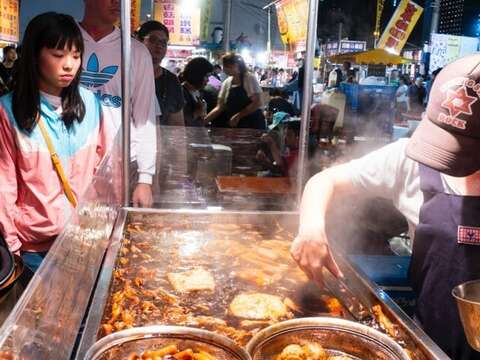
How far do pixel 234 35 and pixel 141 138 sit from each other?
95.9 ft

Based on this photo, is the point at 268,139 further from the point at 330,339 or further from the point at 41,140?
the point at 330,339

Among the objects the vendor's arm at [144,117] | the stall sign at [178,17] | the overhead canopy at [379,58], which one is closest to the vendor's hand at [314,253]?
the vendor's arm at [144,117]

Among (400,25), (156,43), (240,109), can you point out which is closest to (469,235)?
(156,43)

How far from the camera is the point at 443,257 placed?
1942mm

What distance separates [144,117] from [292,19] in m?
2.52

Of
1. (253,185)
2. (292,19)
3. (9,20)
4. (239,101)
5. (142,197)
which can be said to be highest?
(9,20)

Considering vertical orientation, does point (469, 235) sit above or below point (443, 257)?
above

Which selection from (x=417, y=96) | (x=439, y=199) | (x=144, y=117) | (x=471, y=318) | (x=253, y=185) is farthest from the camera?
(x=417, y=96)

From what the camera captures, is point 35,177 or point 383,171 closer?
point 383,171

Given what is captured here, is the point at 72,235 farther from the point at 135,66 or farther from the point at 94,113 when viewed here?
the point at 135,66

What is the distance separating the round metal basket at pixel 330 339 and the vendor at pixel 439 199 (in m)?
0.35

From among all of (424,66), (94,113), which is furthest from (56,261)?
(424,66)

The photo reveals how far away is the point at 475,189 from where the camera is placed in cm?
192

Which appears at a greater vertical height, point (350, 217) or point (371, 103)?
point (371, 103)
